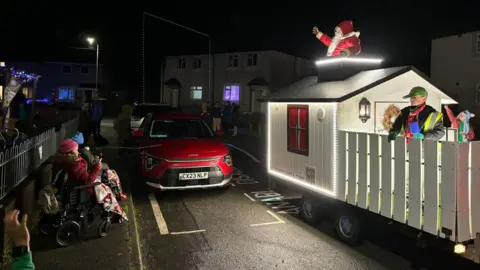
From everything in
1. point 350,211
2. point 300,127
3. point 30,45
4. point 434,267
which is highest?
point 30,45

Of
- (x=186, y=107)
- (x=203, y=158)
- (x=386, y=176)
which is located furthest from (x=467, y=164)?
(x=186, y=107)

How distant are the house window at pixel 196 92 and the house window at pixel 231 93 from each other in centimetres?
272

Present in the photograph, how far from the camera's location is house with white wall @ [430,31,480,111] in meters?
24.4

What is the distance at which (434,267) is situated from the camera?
16.8 feet

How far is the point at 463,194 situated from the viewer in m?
4.13

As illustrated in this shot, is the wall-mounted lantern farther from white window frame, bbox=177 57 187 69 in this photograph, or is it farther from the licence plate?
white window frame, bbox=177 57 187 69

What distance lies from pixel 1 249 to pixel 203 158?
4.11m

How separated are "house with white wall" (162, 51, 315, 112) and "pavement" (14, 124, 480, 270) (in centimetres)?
2518

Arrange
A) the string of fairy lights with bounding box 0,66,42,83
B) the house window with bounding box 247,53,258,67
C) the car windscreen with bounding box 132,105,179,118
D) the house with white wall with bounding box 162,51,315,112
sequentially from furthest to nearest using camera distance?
1. the house window with bounding box 247,53,258,67
2. the house with white wall with bounding box 162,51,315,112
3. the car windscreen with bounding box 132,105,179,118
4. the string of fairy lights with bounding box 0,66,42,83

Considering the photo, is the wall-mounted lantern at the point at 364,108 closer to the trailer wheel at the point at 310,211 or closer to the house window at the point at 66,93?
the trailer wheel at the point at 310,211

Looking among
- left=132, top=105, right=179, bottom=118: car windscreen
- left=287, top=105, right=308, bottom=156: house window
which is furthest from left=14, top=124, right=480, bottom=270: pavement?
left=132, top=105, right=179, bottom=118: car windscreen

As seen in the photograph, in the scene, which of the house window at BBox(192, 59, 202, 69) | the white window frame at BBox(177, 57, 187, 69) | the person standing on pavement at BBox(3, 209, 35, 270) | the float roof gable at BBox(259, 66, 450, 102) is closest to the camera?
the person standing on pavement at BBox(3, 209, 35, 270)

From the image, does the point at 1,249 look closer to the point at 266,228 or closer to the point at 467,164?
the point at 266,228

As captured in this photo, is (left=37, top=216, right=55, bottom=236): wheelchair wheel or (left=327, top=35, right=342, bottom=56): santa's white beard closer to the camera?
(left=37, top=216, right=55, bottom=236): wheelchair wheel
